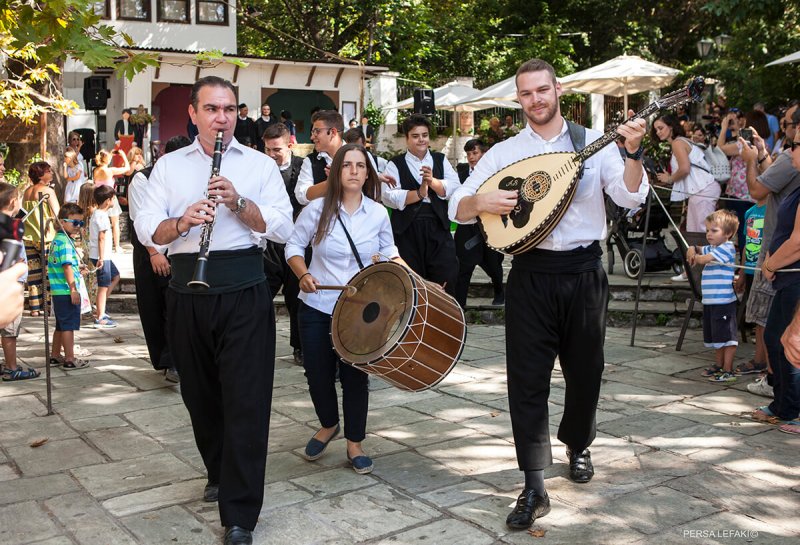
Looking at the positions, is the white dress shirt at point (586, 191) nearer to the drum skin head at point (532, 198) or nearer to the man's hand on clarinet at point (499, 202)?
the drum skin head at point (532, 198)

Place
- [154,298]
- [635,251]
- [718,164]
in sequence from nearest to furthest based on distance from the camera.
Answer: [154,298] → [718,164] → [635,251]

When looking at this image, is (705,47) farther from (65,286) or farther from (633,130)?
(633,130)

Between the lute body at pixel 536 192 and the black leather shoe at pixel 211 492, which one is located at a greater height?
the lute body at pixel 536 192

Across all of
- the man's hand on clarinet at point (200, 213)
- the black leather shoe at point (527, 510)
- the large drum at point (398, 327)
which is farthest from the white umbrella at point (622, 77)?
the man's hand on clarinet at point (200, 213)

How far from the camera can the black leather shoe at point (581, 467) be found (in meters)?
4.93

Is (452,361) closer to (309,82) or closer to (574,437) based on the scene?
(574,437)

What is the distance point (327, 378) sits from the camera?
535 cm

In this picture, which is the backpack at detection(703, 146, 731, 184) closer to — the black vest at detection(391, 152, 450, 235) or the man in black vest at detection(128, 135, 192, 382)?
the black vest at detection(391, 152, 450, 235)

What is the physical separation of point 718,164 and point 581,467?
6.58 metres

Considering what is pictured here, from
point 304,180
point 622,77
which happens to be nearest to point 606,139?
point 304,180

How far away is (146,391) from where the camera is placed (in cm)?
715

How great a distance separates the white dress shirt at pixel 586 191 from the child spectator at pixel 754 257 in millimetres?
3196

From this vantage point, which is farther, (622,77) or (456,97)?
(456,97)

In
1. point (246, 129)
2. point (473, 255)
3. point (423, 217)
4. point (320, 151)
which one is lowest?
point (473, 255)
